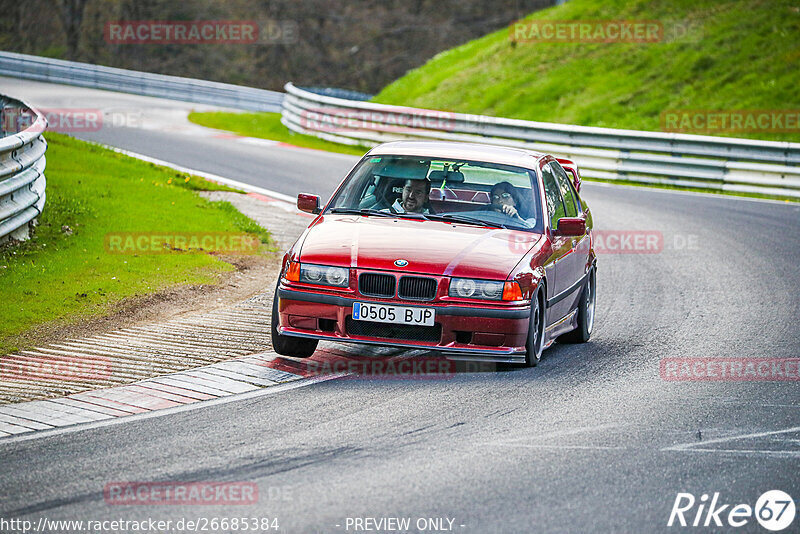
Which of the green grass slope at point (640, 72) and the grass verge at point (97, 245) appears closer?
the grass verge at point (97, 245)

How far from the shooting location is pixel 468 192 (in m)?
9.59

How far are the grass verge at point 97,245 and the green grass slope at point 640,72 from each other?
1505 centimetres

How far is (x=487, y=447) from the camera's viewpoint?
666 centimetres

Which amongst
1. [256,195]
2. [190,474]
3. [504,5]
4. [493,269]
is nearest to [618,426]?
[493,269]

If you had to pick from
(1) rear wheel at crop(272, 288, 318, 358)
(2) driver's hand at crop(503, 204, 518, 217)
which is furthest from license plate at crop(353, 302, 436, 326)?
(2) driver's hand at crop(503, 204, 518, 217)

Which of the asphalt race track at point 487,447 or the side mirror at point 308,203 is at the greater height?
the side mirror at point 308,203

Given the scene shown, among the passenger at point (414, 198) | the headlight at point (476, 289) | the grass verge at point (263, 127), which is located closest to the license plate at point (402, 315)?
the headlight at point (476, 289)

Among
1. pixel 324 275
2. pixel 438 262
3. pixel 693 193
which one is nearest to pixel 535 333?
pixel 438 262

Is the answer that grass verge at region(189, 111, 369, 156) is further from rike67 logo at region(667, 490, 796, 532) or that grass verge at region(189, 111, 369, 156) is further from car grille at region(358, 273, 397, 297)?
rike67 logo at region(667, 490, 796, 532)

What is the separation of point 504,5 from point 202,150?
46.4 metres

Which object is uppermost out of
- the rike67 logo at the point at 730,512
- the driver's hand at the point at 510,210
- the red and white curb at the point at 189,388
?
the driver's hand at the point at 510,210

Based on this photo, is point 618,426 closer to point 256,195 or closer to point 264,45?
point 256,195

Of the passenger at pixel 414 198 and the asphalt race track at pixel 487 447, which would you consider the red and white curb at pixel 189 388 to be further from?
the passenger at pixel 414 198

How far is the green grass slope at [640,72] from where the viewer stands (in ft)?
97.2
